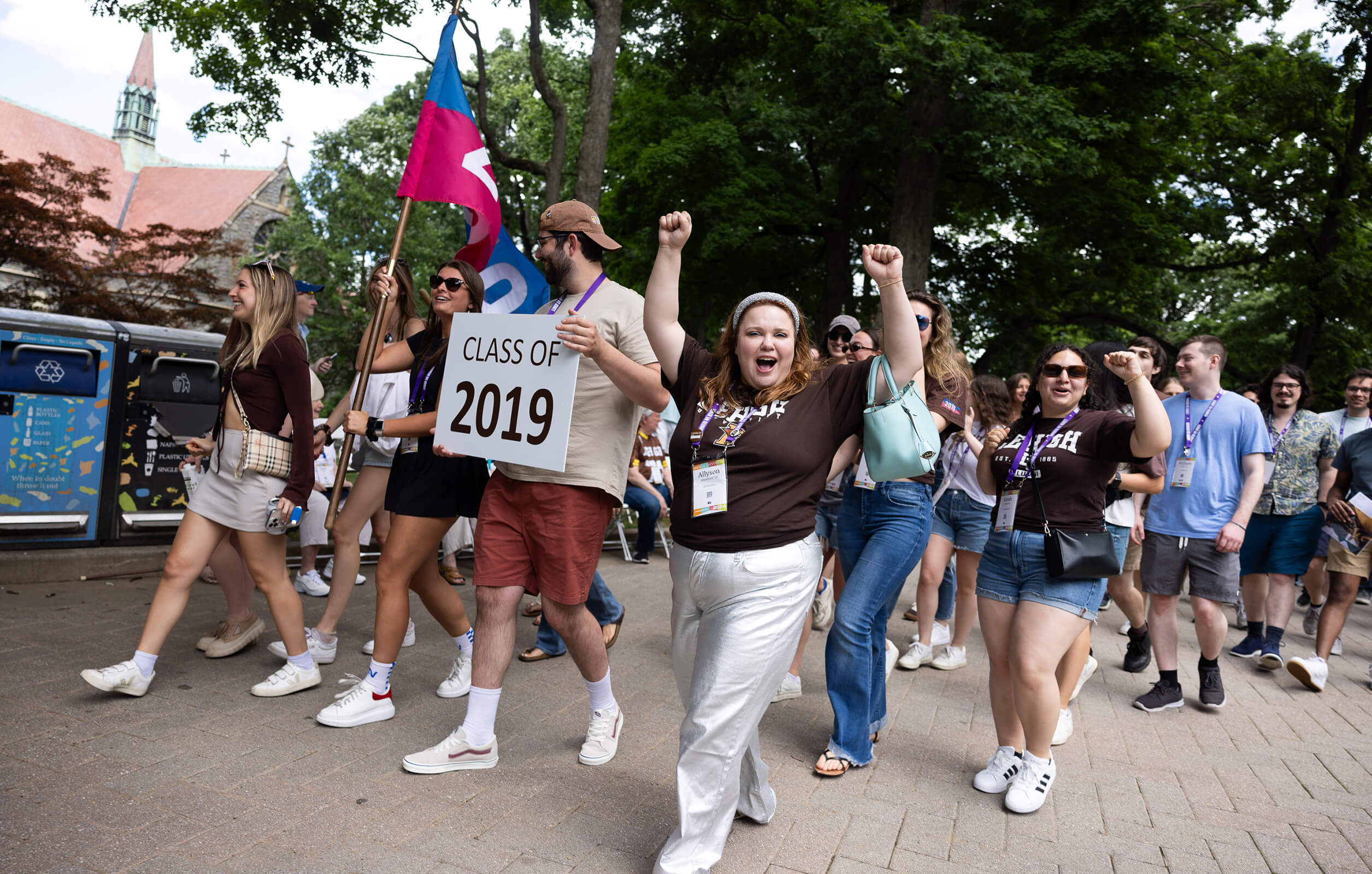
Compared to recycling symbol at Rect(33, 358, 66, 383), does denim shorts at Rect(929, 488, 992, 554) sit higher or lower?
lower

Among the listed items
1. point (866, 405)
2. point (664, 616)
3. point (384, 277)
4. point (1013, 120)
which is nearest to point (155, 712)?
point (384, 277)

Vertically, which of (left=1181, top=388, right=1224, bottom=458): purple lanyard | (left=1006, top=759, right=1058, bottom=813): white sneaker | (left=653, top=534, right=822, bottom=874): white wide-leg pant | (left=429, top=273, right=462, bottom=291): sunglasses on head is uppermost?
(left=429, top=273, right=462, bottom=291): sunglasses on head

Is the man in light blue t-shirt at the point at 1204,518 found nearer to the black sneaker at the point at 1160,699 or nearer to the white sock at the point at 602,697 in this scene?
the black sneaker at the point at 1160,699

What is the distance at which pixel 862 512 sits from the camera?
14.3ft

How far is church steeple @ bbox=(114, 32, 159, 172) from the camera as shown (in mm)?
63906

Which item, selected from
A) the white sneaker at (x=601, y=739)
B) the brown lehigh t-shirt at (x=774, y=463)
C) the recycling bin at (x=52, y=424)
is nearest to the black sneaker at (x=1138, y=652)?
the white sneaker at (x=601, y=739)

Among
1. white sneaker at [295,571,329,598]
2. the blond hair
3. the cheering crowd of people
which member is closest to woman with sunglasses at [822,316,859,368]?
the cheering crowd of people

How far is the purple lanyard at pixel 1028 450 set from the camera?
3945mm

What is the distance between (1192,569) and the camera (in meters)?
5.70

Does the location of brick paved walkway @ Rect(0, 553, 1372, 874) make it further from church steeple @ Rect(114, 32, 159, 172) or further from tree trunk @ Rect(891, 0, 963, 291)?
church steeple @ Rect(114, 32, 159, 172)

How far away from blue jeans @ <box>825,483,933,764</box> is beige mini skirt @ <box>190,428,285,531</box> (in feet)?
8.93

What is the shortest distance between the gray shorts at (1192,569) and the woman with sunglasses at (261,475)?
481 centimetres

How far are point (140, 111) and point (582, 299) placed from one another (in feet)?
246

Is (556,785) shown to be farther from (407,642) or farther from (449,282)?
(449,282)
